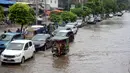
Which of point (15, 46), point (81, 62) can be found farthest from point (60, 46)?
point (15, 46)

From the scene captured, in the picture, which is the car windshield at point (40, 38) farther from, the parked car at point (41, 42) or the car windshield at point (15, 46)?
the car windshield at point (15, 46)

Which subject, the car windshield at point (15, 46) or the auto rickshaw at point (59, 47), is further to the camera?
the auto rickshaw at point (59, 47)

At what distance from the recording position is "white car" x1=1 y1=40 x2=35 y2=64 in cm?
2381

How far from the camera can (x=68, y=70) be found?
22.8 metres

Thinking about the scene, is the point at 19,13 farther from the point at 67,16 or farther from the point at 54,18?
the point at 67,16

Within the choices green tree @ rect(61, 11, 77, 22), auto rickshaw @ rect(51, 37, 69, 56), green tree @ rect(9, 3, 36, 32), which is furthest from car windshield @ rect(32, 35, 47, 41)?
green tree @ rect(61, 11, 77, 22)

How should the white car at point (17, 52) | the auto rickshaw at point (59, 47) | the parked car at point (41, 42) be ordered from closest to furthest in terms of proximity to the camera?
the white car at point (17, 52), the auto rickshaw at point (59, 47), the parked car at point (41, 42)

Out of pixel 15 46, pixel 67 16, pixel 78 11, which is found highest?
pixel 15 46

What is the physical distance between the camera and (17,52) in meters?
24.2

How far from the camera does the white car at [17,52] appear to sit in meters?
23.8

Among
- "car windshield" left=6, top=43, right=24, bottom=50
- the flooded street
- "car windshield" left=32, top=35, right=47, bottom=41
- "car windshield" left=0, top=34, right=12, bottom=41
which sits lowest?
the flooded street

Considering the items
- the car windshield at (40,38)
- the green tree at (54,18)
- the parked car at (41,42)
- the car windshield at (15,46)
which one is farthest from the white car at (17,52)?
the green tree at (54,18)

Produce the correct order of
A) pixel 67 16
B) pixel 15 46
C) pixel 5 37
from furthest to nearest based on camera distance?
pixel 67 16, pixel 5 37, pixel 15 46

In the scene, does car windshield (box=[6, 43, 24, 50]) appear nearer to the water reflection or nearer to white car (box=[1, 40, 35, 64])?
white car (box=[1, 40, 35, 64])
